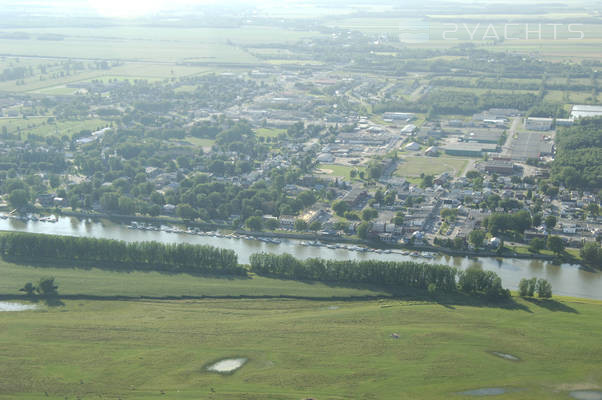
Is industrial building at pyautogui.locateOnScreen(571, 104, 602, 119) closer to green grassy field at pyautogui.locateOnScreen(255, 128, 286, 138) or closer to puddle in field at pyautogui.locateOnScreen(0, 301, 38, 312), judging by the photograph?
green grassy field at pyautogui.locateOnScreen(255, 128, 286, 138)

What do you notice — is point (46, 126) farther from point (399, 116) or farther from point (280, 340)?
point (280, 340)

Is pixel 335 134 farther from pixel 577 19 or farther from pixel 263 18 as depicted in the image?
pixel 263 18

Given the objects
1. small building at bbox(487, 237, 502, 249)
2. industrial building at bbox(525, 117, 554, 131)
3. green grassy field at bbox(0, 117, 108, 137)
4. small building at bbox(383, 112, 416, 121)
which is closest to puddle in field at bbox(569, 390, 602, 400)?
small building at bbox(487, 237, 502, 249)

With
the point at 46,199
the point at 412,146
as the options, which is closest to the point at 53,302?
the point at 46,199

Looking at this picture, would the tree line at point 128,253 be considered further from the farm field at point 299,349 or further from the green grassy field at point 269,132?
the green grassy field at point 269,132

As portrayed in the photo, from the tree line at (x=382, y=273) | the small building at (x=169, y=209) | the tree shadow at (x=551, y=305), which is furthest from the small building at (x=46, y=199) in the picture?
the tree shadow at (x=551, y=305)

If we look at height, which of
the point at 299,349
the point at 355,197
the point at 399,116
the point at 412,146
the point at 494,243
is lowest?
the point at 299,349
